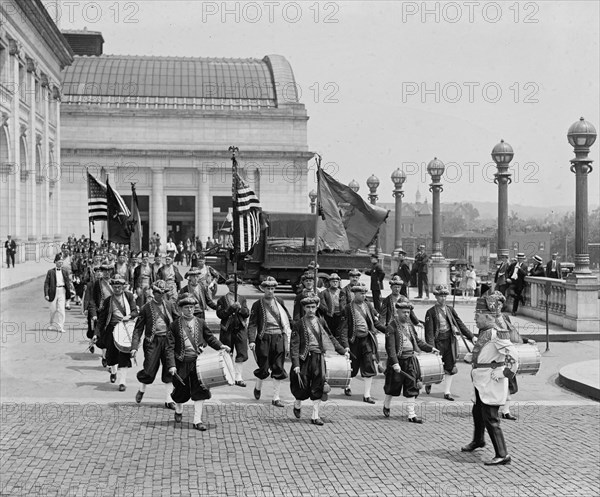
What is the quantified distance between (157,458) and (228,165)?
64.4 m

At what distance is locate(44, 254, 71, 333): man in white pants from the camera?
19391 mm

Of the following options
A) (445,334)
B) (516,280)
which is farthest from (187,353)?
(516,280)

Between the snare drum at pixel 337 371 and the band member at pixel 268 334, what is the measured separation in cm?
113

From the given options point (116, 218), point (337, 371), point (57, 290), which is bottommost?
point (337, 371)

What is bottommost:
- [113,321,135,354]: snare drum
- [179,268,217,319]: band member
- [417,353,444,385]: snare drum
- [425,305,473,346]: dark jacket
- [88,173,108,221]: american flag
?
[417,353,444,385]: snare drum

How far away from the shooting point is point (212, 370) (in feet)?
36.8

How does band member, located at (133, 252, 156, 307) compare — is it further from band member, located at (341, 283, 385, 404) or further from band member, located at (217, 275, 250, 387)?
band member, located at (341, 283, 385, 404)

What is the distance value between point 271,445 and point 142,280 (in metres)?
9.51

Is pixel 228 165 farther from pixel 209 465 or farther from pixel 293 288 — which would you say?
pixel 209 465

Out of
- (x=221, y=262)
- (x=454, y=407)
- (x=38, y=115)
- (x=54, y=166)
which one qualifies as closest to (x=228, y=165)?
(x=54, y=166)

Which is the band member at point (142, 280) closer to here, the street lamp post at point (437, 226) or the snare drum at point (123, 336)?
the snare drum at point (123, 336)

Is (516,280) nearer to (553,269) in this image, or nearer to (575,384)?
(553,269)

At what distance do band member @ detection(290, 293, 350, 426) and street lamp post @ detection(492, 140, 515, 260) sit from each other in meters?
14.8

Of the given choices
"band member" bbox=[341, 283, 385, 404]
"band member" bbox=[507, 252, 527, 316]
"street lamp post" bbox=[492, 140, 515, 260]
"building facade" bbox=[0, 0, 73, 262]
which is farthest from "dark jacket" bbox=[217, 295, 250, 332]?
"building facade" bbox=[0, 0, 73, 262]
